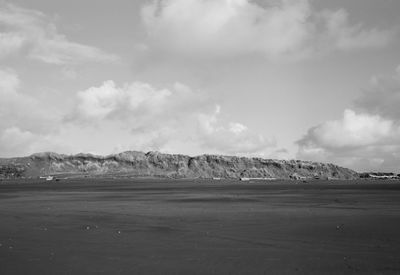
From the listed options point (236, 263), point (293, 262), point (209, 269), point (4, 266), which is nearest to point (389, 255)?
point (293, 262)

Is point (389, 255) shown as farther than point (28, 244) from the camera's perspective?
No

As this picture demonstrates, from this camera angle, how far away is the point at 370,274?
15945 millimetres

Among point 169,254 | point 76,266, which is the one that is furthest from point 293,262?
point 76,266

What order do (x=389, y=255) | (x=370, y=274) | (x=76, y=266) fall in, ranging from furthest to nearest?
1. (x=389, y=255)
2. (x=76, y=266)
3. (x=370, y=274)

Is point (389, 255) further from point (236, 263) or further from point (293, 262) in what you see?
point (236, 263)

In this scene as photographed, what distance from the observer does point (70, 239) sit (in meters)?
24.2

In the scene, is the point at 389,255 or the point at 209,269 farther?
the point at 389,255

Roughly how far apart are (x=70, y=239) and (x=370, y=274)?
53.2 ft

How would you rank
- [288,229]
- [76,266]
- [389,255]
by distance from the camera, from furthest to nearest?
1. [288,229]
2. [389,255]
3. [76,266]

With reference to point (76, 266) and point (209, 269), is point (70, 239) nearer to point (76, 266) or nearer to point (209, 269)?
point (76, 266)

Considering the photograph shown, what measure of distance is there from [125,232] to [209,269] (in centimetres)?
1155

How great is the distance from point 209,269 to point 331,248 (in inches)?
310

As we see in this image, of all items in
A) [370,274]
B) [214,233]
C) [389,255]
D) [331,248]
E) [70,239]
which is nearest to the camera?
[370,274]

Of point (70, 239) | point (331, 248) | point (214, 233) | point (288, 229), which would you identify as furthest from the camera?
point (288, 229)
